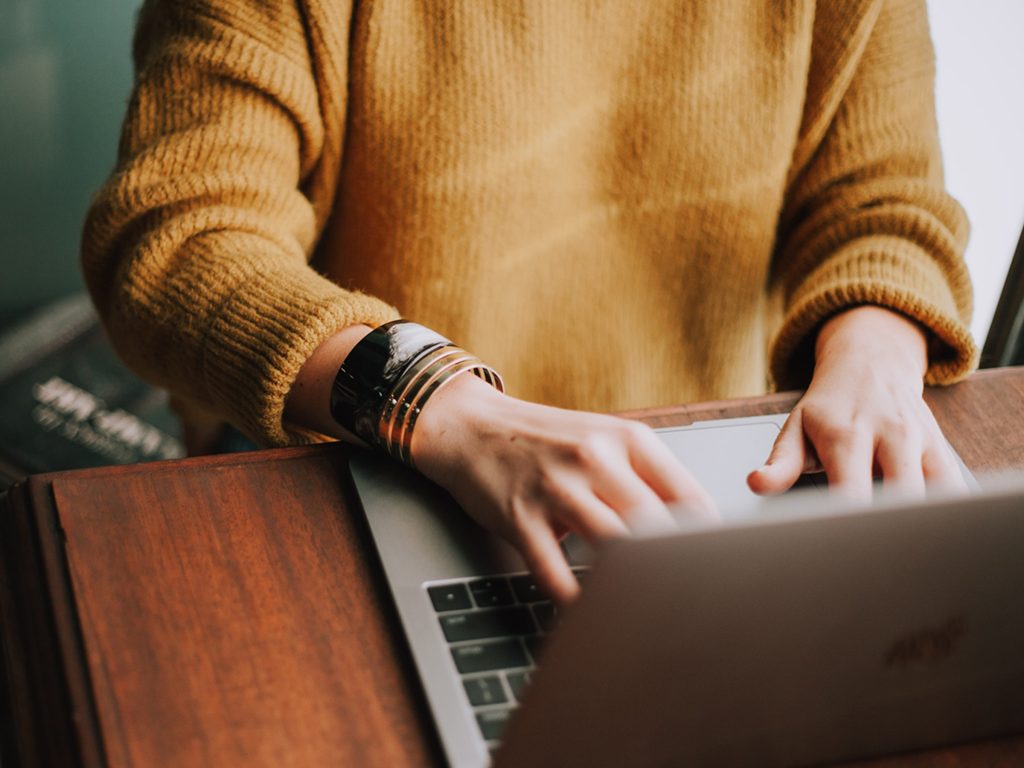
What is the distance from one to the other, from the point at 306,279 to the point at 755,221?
472 mm

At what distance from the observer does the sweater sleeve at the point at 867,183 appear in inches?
28.8

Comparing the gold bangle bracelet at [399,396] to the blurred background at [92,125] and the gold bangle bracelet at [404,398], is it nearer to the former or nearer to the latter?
the gold bangle bracelet at [404,398]

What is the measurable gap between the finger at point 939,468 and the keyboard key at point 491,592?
0.92 feet

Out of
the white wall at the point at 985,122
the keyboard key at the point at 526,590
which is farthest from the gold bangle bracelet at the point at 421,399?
the white wall at the point at 985,122

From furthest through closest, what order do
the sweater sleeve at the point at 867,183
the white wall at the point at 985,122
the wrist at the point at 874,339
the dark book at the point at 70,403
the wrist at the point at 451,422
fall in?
the dark book at the point at 70,403 → the white wall at the point at 985,122 → the sweater sleeve at the point at 867,183 → the wrist at the point at 874,339 → the wrist at the point at 451,422

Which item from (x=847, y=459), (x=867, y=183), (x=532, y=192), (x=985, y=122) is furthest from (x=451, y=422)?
(x=985, y=122)

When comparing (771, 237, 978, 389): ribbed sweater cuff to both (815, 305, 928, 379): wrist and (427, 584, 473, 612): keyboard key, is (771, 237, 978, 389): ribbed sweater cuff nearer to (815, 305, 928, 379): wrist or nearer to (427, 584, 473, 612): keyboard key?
(815, 305, 928, 379): wrist

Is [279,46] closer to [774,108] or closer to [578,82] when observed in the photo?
[578,82]

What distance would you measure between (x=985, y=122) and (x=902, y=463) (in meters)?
0.74

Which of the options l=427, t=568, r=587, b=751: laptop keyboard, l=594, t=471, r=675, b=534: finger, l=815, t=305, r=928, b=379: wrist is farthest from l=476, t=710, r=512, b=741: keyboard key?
l=815, t=305, r=928, b=379: wrist

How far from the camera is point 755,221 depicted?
2.87 feet

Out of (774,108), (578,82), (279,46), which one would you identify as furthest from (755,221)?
(279,46)

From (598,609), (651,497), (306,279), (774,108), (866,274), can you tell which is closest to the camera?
(598,609)

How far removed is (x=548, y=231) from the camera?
85cm
